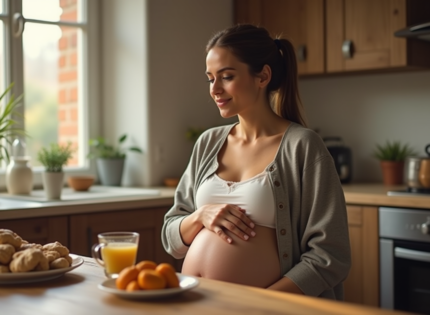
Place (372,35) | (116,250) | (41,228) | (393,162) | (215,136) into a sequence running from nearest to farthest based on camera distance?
(116,250) < (215,136) < (41,228) < (372,35) < (393,162)

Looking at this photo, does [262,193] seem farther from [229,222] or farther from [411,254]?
[411,254]

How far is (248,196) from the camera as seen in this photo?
6.11 ft

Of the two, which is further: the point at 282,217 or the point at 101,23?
the point at 101,23

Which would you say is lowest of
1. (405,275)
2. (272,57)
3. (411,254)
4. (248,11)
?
(405,275)

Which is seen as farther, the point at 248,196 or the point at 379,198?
the point at 379,198

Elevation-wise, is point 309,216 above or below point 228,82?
below

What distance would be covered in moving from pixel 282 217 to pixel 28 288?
725 mm

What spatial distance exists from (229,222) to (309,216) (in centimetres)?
22

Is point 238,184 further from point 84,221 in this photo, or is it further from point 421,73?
point 421,73

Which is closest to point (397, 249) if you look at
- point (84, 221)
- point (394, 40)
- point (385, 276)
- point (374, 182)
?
point (385, 276)

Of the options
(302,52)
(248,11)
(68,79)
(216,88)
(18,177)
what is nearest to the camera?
(216,88)

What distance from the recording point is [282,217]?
5.96 feet

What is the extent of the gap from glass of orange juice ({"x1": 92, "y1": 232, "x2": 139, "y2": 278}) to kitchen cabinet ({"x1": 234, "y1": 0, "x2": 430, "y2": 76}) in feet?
7.04

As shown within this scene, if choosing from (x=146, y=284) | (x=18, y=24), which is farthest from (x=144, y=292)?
(x=18, y=24)
